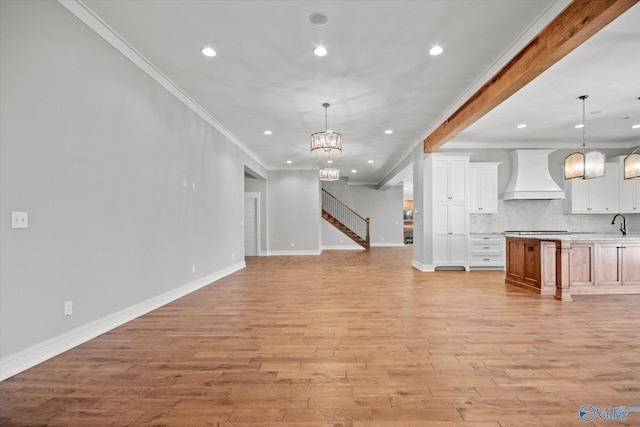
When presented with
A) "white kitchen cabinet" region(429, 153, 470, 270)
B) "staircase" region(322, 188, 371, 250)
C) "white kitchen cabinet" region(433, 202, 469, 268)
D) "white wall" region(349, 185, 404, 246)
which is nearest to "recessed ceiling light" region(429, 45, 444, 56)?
"white kitchen cabinet" region(429, 153, 470, 270)

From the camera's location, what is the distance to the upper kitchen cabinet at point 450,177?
715 centimetres

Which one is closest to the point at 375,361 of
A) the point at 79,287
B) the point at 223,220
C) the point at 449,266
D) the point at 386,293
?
the point at 386,293

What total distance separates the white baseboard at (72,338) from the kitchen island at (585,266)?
18.6 feet

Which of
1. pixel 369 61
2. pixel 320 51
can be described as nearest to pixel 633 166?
pixel 369 61

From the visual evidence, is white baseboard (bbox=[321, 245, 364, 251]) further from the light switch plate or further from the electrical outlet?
the light switch plate

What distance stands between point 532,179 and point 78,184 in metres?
8.59

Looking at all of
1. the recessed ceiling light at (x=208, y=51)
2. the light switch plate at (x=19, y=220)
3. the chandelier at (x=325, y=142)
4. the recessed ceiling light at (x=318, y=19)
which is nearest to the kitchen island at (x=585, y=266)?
the chandelier at (x=325, y=142)

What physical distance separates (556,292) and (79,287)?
6.09 m

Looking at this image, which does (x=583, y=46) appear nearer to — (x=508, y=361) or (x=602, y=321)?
(x=602, y=321)

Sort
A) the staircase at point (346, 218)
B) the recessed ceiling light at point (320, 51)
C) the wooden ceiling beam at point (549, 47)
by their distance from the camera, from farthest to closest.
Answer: the staircase at point (346, 218) < the recessed ceiling light at point (320, 51) < the wooden ceiling beam at point (549, 47)

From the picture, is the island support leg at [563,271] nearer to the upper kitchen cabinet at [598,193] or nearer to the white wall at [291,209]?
the upper kitchen cabinet at [598,193]

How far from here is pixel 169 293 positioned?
437 cm

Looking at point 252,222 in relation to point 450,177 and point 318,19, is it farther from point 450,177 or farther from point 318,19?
point 318,19

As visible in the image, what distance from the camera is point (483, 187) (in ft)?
24.3
